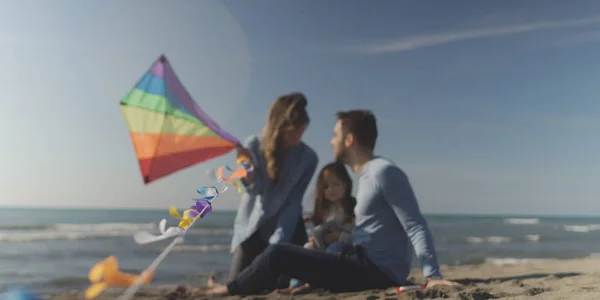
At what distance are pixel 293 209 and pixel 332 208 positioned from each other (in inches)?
12.0

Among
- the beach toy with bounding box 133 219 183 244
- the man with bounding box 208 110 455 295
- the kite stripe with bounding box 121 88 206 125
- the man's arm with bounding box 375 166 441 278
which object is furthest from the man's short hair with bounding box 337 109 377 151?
the beach toy with bounding box 133 219 183 244

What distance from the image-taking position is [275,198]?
375 cm

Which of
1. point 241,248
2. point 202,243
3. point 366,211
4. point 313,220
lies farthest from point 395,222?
point 202,243

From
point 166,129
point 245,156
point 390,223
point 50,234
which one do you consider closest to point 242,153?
point 245,156

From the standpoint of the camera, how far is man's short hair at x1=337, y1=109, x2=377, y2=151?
3.41m

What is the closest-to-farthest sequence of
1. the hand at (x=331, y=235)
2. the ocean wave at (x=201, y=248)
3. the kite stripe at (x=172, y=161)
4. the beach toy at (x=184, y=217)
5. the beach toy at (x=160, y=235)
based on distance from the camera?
the beach toy at (x=160, y=235) → the beach toy at (x=184, y=217) → the kite stripe at (x=172, y=161) → the hand at (x=331, y=235) → the ocean wave at (x=201, y=248)

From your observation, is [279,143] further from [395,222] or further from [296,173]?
[395,222]

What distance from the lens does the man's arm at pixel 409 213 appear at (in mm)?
3168

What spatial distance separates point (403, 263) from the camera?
334cm

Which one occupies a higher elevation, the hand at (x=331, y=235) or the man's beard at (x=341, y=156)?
the man's beard at (x=341, y=156)

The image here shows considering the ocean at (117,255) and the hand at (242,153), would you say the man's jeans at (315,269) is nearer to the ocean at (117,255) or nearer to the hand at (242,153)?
the hand at (242,153)

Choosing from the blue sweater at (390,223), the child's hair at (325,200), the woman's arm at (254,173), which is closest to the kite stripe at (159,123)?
the woman's arm at (254,173)

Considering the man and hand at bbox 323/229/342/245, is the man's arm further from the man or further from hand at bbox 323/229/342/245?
hand at bbox 323/229/342/245

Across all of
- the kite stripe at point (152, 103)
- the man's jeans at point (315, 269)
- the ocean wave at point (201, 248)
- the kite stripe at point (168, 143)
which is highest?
the kite stripe at point (152, 103)
